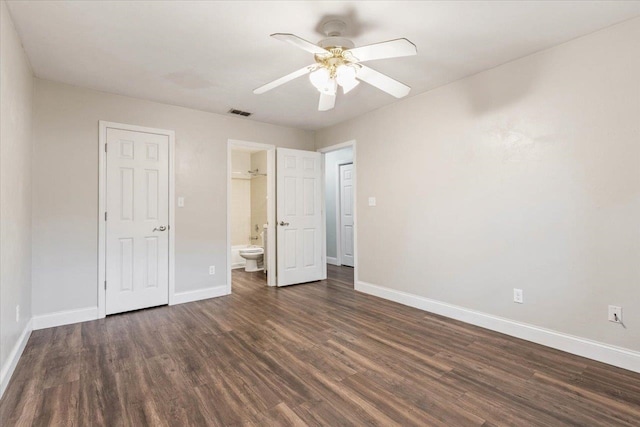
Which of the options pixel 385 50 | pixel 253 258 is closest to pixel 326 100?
pixel 385 50

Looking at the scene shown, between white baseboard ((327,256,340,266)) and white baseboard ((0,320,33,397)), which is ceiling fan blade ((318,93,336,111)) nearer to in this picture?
white baseboard ((0,320,33,397))

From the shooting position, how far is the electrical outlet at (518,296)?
8.80ft

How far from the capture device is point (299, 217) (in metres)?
4.76

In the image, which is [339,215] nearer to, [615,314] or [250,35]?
[250,35]

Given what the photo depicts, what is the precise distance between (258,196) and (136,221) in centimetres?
318

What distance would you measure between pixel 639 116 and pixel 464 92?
1.35m

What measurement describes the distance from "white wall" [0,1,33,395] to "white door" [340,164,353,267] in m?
4.81

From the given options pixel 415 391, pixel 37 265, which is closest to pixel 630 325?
pixel 415 391

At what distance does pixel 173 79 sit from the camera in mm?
3037

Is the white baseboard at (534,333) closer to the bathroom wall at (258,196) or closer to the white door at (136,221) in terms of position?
the white door at (136,221)

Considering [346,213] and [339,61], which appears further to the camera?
[346,213]

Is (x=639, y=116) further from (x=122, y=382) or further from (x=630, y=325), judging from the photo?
(x=122, y=382)

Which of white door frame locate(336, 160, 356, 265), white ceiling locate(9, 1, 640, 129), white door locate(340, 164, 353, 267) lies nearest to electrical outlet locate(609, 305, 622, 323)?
white ceiling locate(9, 1, 640, 129)

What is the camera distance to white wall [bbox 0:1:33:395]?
1910mm
